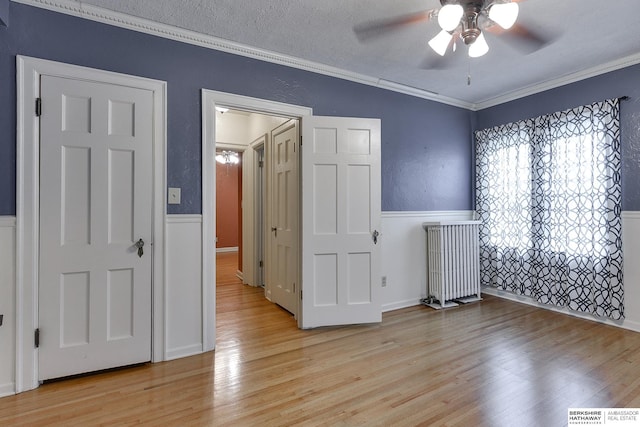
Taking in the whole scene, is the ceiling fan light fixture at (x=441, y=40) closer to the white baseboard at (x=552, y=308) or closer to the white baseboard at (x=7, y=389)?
the white baseboard at (x=552, y=308)

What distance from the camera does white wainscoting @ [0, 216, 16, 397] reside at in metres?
1.98

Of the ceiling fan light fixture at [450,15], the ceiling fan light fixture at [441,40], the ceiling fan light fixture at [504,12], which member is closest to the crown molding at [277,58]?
the ceiling fan light fixture at [441,40]

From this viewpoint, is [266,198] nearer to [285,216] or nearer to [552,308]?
[285,216]

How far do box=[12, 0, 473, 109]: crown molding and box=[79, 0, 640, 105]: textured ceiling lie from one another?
0.14ft

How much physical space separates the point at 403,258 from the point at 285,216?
149cm

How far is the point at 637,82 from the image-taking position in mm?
2973

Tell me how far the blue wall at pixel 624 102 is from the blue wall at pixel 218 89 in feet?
3.54

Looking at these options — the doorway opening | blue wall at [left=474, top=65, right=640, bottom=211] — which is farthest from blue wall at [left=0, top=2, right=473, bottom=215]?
blue wall at [left=474, top=65, right=640, bottom=211]

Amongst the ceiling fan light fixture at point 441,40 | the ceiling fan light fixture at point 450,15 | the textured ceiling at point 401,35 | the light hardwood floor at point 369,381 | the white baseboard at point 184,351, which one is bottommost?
the light hardwood floor at point 369,381

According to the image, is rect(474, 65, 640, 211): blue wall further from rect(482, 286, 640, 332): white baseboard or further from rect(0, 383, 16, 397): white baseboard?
rect(0, 383, 16, 397): white baseboard

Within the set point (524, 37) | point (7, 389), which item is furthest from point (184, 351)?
point (524, 37)

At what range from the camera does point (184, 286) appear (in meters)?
2.52

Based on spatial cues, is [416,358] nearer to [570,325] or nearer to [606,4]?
[570,325]

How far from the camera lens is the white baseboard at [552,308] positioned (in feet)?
9.86
